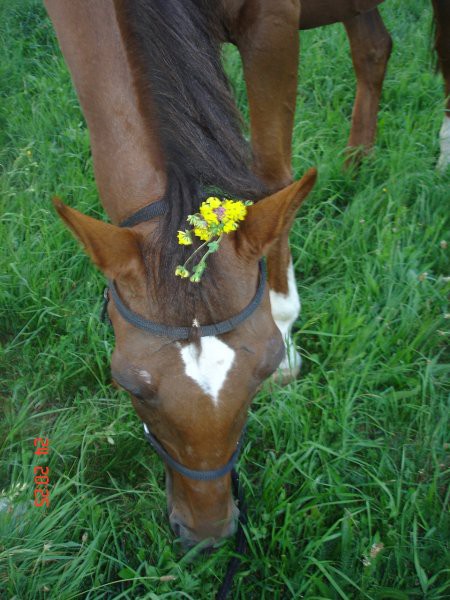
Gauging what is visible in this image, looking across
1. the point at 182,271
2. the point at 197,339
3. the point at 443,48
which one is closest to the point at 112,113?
the point at 182,271

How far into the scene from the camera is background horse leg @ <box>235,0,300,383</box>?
7.06 feet

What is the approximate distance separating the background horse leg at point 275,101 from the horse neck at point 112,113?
0.67 metres

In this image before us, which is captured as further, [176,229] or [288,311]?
[288,311]

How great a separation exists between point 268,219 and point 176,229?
0.26 metres

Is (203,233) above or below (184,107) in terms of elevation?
below

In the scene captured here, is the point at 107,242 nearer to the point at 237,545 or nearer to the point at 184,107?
the point at 184,107

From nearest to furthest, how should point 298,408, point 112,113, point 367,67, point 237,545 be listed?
point 112,113 → point 237,545 → point 298,408 → point 367,67

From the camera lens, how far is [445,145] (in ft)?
11.0

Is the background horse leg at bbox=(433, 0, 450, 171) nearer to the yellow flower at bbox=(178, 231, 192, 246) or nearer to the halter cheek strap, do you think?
the halter cheek strap

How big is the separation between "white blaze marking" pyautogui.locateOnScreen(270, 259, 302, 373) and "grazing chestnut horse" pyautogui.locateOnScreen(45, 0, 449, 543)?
0.86m

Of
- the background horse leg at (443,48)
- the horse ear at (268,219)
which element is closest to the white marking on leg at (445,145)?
the background horse leg at (443,48)

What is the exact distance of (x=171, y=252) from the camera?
4.48 feet

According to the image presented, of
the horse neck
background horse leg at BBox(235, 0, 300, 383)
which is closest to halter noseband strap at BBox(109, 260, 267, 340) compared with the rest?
the horse neck

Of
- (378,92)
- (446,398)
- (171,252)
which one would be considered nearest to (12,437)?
(171,252)
